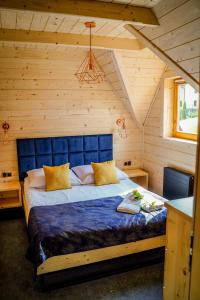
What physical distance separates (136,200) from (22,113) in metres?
2.31

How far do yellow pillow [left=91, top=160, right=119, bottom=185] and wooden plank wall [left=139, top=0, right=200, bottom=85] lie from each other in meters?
2.22

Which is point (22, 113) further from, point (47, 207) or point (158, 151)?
point (158, 151)

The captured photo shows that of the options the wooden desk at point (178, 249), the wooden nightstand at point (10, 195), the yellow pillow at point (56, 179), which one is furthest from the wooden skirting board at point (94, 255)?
the wooden nightstand at point (10, 195)

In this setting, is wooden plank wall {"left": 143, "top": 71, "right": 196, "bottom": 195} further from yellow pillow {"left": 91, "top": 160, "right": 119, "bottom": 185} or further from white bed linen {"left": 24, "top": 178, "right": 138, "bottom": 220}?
yellow pillow {"left": 91, "top": 160, "right": 119, "bottom": 185}

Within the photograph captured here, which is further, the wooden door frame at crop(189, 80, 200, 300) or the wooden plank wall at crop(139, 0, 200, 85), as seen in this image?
the wooden plank wall at crop(139, 0, 200, 85)

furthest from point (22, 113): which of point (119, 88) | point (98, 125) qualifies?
point (119, 88)

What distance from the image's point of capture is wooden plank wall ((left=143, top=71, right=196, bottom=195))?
161 inches

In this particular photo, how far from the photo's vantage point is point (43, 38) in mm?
3148

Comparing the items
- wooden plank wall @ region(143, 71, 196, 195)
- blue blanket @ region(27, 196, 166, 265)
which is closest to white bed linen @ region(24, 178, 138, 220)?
blue blanket @ region(27, 196, 166, 265)

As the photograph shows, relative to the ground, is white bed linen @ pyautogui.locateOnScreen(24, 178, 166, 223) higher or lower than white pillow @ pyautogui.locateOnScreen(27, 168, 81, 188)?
lower

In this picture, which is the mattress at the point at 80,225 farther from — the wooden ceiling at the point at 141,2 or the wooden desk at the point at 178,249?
the wooden ceiling at the point at 141,2

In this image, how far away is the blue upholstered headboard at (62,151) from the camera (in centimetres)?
439

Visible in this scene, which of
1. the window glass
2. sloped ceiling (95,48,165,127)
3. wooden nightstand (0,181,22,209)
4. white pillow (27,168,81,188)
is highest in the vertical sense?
sloped ceiling (95,48,165,127)

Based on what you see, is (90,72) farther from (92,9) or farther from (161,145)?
(92,9)
